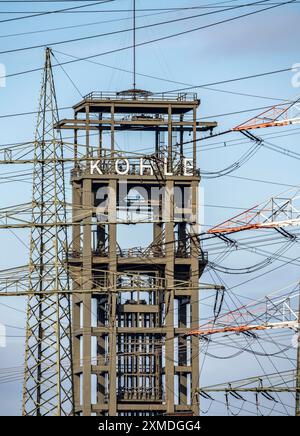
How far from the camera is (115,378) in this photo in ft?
652

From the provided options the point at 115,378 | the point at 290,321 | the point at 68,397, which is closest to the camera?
the point at 68,397

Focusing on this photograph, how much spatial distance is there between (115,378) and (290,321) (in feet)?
126

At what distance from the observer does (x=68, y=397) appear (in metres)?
143
